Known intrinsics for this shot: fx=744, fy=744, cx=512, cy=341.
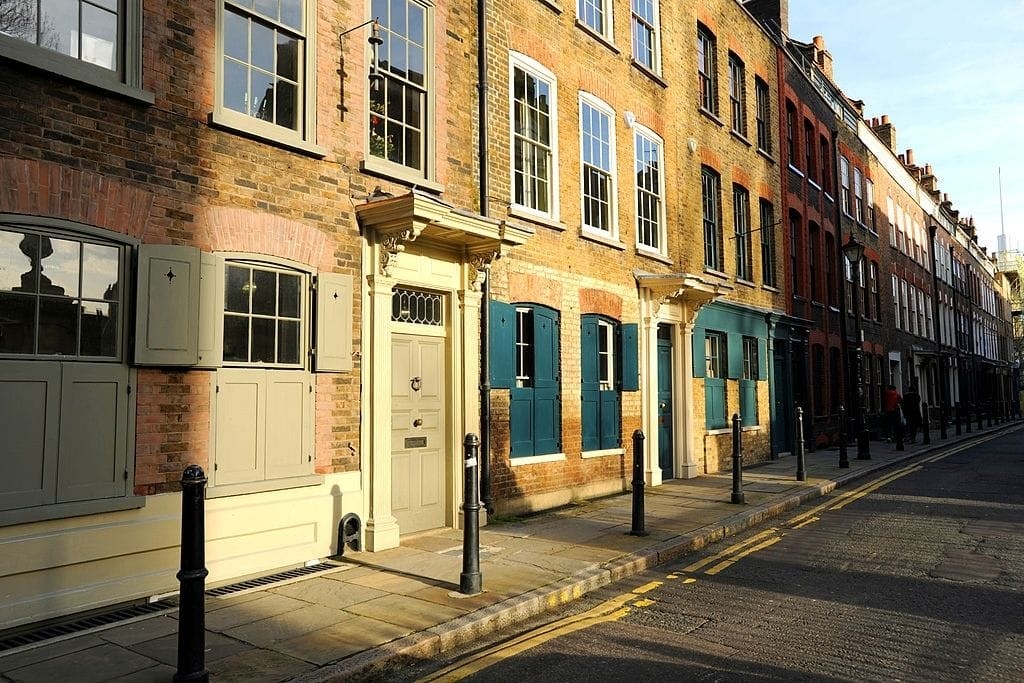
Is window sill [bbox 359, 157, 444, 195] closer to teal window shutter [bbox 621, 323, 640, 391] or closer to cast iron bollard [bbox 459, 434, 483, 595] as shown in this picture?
cast iron bollard [bbox 459, 434, 483, 595]

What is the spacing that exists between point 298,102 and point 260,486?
3.80 meters

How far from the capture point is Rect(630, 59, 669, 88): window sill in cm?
1351

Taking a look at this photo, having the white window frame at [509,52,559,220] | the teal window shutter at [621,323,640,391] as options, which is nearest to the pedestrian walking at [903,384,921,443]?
the teal window shutter at [621,323,640,391]

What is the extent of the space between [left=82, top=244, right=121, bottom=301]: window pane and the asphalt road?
3.69m

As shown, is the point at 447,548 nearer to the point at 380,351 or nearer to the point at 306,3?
the point at 380,351

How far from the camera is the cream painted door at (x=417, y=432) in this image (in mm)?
8477

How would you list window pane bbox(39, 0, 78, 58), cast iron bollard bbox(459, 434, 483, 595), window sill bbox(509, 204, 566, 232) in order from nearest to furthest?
window pane bbox(39, 0, 78, 58)
cast iron bollard bbox(459, 434, 483, 595)
window sill bbox(509, 204, 566, 232)

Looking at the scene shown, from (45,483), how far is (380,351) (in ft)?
11.2

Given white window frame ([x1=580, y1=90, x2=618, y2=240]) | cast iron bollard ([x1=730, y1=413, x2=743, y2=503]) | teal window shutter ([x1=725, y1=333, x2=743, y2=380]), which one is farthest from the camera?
teal window shutter ([x1=725, y1=333, x2=743, y2=380])

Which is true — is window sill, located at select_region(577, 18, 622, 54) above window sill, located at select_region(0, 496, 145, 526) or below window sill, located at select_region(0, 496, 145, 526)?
above

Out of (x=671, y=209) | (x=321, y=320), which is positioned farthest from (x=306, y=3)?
(x=671, y=209)

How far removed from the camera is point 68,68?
5598mm

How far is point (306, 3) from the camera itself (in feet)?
24.8

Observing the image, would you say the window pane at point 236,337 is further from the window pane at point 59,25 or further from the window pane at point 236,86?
the window pane at point 59,25
